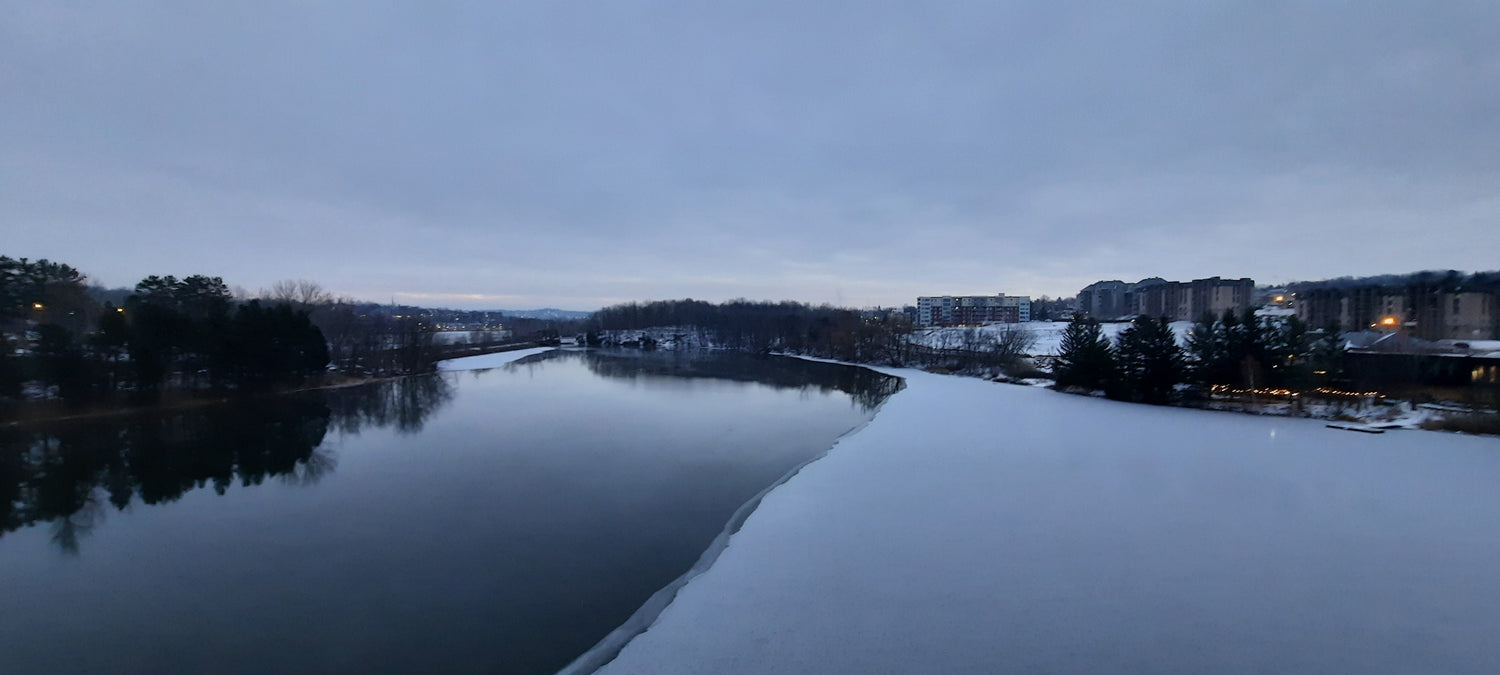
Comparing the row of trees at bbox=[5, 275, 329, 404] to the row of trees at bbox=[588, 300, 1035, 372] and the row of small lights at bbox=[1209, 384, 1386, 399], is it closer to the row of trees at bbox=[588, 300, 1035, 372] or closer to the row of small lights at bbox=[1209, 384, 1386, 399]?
the row of trees at bbox=[588, 300, 1035, 372]

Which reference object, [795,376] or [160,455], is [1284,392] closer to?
[795,376]

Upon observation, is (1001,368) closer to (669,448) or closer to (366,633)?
(669,448)

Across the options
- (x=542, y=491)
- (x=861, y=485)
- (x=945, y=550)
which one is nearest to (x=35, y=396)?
(x=542, y=491)

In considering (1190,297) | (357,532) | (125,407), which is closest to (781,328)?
(1190,297)

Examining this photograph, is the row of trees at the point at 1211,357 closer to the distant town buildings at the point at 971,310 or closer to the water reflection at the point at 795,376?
the water reflection at the point at 795,376

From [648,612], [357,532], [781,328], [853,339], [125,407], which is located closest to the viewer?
[648,612]

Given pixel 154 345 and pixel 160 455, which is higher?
pixel 154 345
